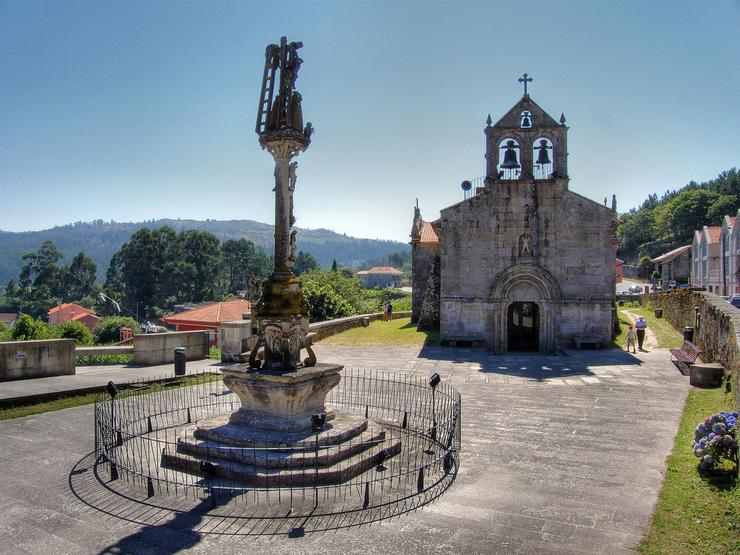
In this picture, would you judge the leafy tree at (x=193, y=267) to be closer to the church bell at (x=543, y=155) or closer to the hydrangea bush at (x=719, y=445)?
the church bell at (x=543, y=155)

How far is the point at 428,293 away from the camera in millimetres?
29641

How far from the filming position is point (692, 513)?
702cm

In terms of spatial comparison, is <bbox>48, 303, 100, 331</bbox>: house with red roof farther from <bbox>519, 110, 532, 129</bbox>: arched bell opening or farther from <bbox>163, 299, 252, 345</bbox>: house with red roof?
A: <bbox>519, 110, 532, 129</bbox>: arched bell opening

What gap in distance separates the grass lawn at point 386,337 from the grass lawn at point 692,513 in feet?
54.2

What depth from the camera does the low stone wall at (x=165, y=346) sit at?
18.1m

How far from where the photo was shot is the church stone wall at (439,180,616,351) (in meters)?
23.8

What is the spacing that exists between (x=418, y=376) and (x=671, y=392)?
7.19 meters

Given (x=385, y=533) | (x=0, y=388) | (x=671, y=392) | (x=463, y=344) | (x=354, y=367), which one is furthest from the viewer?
(x=463, y=344)

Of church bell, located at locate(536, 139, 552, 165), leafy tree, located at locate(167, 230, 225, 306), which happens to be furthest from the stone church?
leafy tree, located at locate(167, 230, 225, 306)

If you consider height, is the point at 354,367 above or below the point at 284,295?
below

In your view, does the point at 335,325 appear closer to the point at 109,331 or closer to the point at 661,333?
the point at 661,333

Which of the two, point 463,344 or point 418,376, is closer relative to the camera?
point 418,376

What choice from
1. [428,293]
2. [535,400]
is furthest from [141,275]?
[535,400]

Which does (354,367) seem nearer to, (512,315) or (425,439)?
(425,439)
